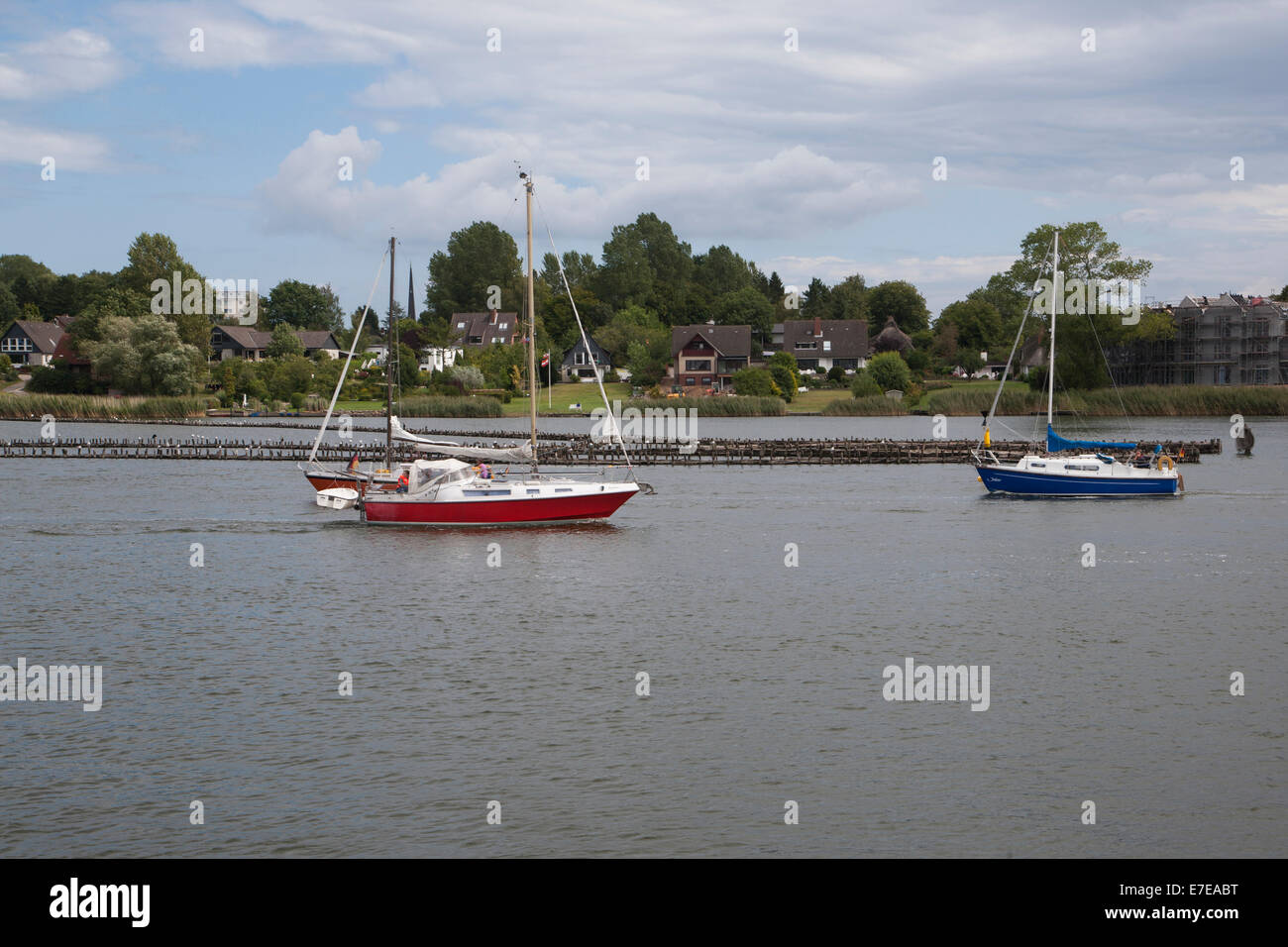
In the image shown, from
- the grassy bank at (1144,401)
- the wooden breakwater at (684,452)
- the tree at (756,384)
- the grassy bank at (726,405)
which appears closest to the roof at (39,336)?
the grassy bank at (726,405)

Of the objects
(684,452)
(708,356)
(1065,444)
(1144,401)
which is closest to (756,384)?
(708,356)

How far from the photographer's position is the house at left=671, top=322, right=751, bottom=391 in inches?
7136

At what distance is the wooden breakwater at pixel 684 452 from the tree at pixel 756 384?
59.4 metres

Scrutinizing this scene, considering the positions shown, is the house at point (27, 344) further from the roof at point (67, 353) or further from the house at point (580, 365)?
the house at point (580, 365)

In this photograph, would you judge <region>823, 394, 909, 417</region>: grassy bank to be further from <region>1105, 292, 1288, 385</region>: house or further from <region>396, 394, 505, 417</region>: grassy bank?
<region>1105, 292, 1288, 385</region>: house

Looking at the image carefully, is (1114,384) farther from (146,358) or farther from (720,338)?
(146,358)

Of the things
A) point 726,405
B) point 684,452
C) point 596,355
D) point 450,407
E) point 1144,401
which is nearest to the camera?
point 684,452

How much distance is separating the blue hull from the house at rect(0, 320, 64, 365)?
17129cm

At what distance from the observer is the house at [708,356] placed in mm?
181250

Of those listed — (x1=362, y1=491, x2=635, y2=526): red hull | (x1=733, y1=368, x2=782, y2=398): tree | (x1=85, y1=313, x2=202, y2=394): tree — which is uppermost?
(x1=85, y1=313, x2=202, y2=394): tree

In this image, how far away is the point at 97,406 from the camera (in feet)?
463

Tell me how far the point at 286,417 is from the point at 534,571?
112 meters

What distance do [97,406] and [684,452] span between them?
8224 cm

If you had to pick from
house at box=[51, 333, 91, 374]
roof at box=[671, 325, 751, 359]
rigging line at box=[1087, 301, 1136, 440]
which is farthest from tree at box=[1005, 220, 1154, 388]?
house at box=[51, 333, 91, 374]
